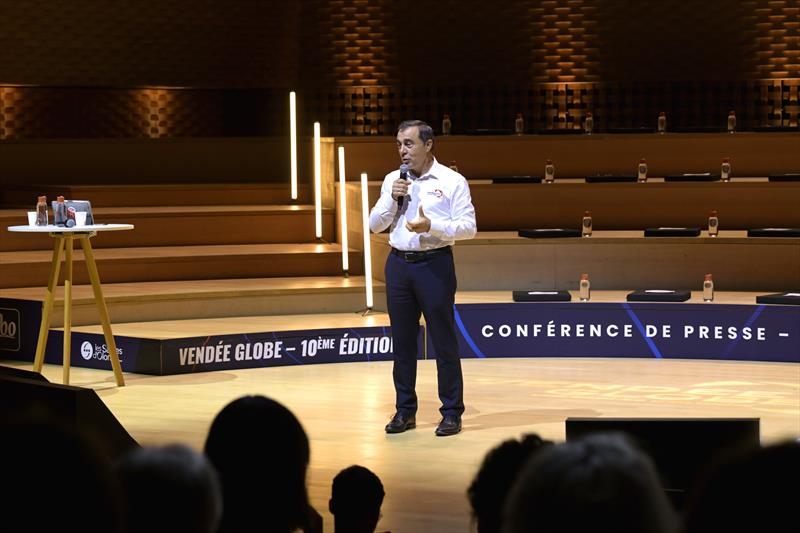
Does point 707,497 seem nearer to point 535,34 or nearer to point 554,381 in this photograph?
point 554,381

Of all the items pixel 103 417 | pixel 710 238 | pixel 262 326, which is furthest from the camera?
pixel 710 238

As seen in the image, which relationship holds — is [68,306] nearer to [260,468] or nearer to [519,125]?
[519,125]

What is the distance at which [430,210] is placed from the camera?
5.02 meters

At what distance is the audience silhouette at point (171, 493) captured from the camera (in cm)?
125

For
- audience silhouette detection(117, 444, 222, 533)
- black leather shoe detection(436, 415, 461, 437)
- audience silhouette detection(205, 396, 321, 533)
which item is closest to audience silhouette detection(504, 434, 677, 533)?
audience silhouette detection(117, 444, 222, 533)

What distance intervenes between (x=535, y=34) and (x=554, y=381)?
3.85 metres

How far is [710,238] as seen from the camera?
284 inches

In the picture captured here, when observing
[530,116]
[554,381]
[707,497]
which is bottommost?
[554,381]

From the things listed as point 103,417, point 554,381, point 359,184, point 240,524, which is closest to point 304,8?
point 359,184

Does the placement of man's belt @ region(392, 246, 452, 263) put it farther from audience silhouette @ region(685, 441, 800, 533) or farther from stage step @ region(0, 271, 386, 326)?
audience silhouette @ region(685, 441, 800, 533)

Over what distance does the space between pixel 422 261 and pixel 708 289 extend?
7.51 feet

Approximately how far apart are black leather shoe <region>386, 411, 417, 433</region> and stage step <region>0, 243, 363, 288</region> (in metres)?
2.63

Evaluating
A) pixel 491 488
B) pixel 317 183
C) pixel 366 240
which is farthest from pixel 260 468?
pixel 317 183

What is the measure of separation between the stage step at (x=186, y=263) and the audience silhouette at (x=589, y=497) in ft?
20.6
